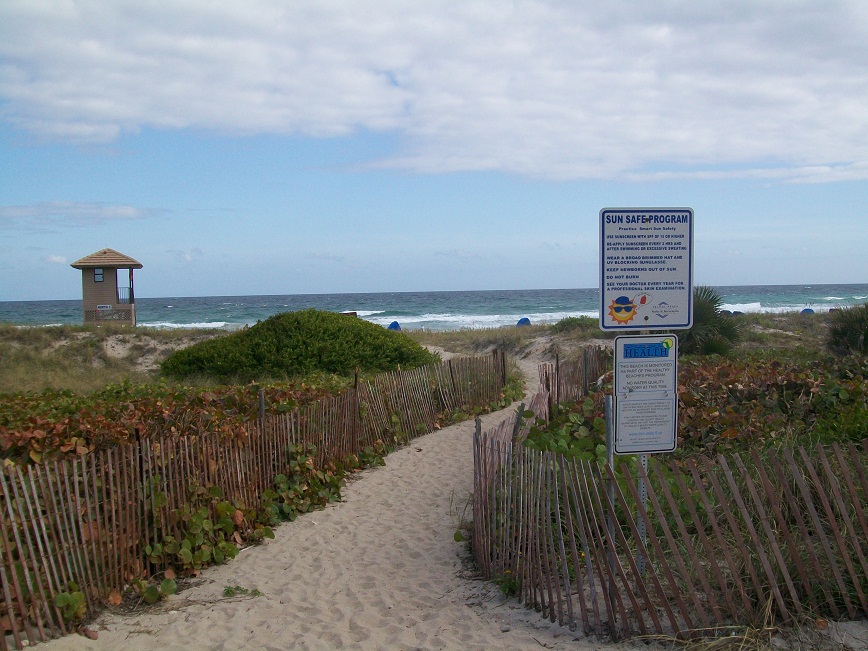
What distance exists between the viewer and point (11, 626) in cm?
465

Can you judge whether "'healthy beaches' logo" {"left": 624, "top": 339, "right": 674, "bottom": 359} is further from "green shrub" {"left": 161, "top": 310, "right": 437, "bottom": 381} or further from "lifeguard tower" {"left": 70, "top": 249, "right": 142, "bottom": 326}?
"lifeguard tower" {"left": 70, "top": 249, "right": 142, "bottom": 326}

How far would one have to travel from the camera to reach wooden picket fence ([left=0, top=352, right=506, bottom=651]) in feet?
15.9

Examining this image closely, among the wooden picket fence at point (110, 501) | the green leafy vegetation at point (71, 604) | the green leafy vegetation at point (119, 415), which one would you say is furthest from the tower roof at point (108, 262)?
the green leafy vegetation at point (71, 604)

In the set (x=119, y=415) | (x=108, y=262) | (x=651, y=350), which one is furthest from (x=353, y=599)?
(x=108, y=262)

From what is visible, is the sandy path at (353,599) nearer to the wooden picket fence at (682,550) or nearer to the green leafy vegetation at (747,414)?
the wooden picket fence at (682,550)

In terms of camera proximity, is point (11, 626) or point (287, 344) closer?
point (11, 626)

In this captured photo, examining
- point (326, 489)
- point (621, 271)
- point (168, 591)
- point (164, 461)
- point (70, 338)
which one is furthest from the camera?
point (70, 338)

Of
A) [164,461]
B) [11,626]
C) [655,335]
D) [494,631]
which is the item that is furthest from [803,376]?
[11,626]

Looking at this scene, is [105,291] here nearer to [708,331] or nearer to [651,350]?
→ [708,331]

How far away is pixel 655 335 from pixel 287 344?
12.8 meters

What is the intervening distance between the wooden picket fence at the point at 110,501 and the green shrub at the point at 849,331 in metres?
10.2

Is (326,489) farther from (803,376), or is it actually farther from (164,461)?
(803,376)

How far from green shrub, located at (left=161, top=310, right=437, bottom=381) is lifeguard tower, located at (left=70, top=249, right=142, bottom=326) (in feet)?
48.4

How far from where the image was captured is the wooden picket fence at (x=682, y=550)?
4008 mm
